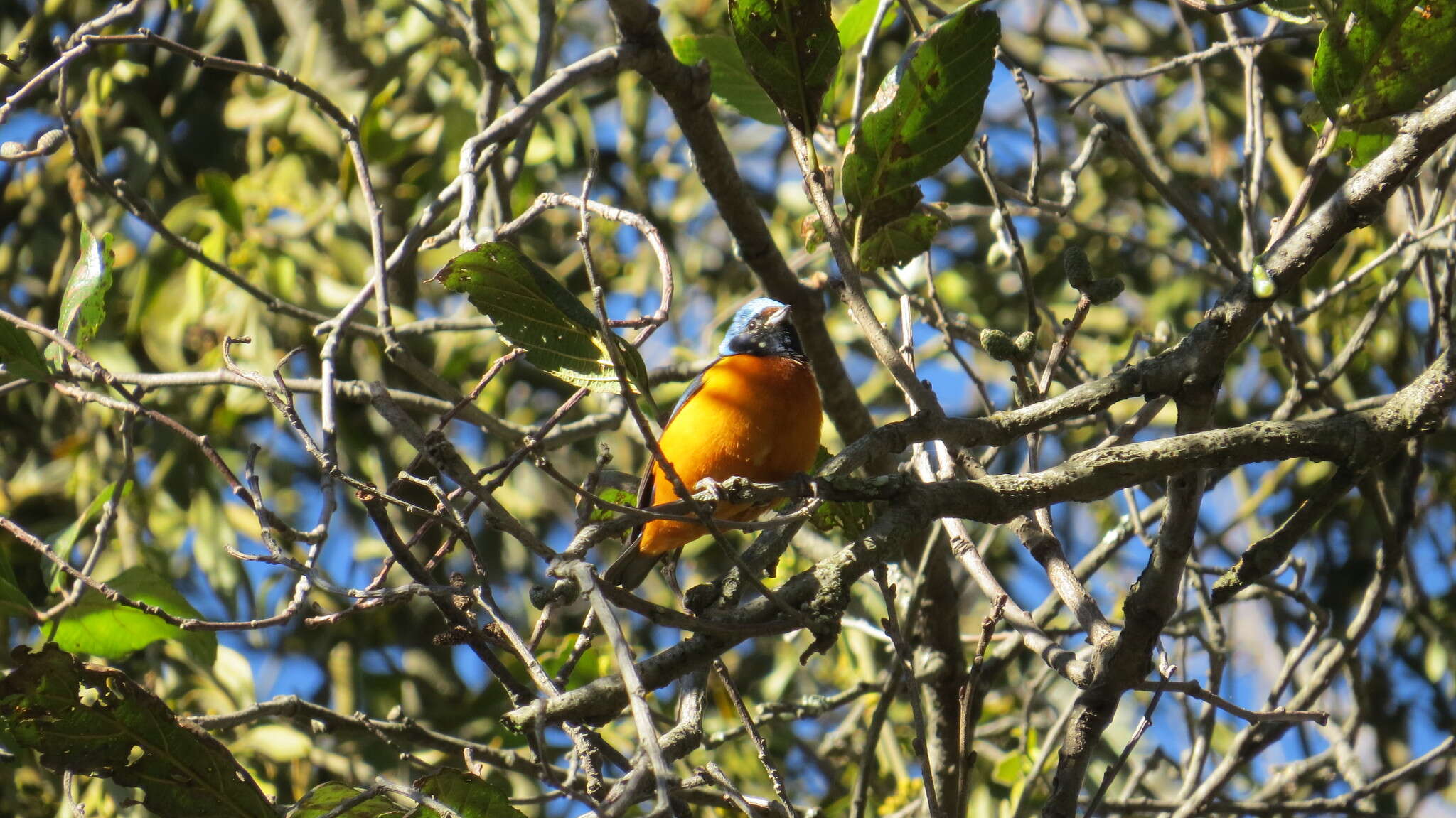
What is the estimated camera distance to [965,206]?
408cm

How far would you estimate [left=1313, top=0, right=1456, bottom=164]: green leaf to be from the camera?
237 centimetres

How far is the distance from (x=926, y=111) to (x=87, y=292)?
1871 mm

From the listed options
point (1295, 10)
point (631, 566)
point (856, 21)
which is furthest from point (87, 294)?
point (1295, 10)

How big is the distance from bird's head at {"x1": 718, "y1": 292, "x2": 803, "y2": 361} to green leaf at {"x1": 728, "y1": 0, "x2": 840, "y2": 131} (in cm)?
147

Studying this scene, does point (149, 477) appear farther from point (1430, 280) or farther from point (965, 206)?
point (1430, 280)

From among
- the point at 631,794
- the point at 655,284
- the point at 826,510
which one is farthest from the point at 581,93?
the point at 631,794

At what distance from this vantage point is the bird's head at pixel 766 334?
4.19m

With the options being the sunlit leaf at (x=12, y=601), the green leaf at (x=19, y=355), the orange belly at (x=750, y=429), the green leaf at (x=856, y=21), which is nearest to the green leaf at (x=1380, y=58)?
the green leaf at (x=856, y=21)

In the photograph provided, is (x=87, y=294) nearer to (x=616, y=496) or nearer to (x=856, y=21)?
(x=616, y=496)

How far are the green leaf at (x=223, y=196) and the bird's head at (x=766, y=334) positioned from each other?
1.94m

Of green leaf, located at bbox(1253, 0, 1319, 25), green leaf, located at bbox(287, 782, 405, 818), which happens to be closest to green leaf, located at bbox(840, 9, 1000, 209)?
green leaf, located at bbox(1253, 0, 1319, 25)

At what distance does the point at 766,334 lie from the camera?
432 centimetres

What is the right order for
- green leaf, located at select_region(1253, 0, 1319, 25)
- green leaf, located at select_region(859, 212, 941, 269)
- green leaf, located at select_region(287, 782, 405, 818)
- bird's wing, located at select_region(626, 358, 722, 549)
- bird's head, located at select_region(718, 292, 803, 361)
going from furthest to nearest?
1. bird's head, located at select_region(718, 292, 803, 361)
2. bird's wing, located at select_region(626, 358, 722, 549)
3. green leaf, located at select_region(1253, 0, 1319, 25)
4. green leaf, located at select_region(859, 212, 941, 269)
5. green leaf, located at select_region(287, 782, 405, 818)

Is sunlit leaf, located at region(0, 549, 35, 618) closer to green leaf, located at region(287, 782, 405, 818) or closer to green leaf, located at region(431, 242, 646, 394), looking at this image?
green leaf, located at region(287, 782, 405, 818)
